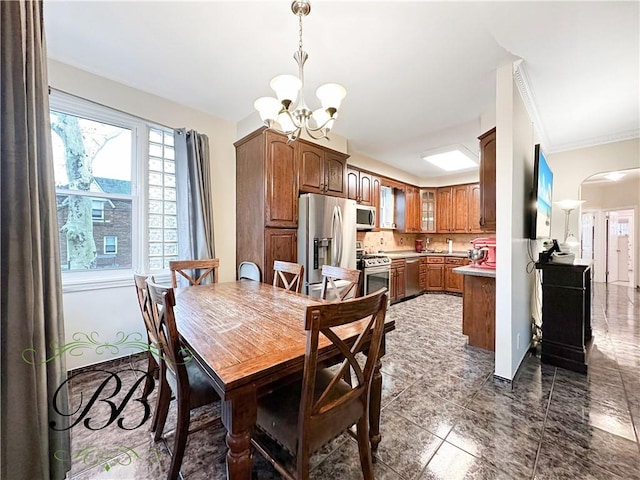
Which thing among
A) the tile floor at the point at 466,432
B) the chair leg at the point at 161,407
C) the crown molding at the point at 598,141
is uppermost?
the crown molding at the point at 598,141

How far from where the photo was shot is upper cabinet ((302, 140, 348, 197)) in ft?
10.9

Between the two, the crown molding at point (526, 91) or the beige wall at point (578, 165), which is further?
the beige wall at point (578, 165)

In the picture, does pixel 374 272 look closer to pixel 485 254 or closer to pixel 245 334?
pixel 485 254

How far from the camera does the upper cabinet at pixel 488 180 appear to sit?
276 cm

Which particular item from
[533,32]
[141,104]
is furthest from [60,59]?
[533,32]

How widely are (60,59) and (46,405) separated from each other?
9.26ft

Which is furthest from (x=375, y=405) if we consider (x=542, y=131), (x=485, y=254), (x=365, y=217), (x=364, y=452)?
(x=542, y=131)

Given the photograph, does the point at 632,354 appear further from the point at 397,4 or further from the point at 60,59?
the point at 60,59

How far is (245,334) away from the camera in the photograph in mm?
1306

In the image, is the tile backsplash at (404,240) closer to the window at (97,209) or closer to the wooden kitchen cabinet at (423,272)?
the wooden kitchen cabinet at (423,272)

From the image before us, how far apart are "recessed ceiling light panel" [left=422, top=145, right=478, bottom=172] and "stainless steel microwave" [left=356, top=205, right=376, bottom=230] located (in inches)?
52.7

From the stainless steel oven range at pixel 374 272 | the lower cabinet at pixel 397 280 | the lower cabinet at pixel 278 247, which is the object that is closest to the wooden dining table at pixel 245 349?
the lower cabinet at pixel 278 247

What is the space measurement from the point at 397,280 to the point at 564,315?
2.56m

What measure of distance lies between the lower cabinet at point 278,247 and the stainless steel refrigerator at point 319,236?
76mm
